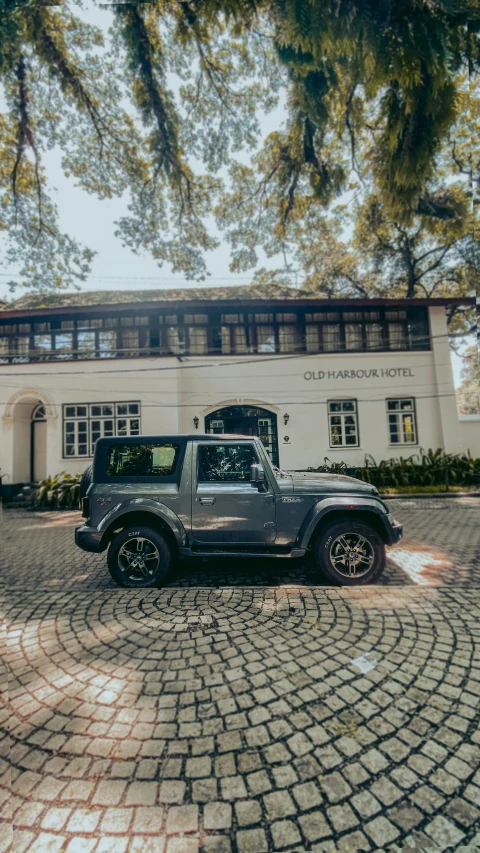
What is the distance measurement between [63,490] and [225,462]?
4.71 ft

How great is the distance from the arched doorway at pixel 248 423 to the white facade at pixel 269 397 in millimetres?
43

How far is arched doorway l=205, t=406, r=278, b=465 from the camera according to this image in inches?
111

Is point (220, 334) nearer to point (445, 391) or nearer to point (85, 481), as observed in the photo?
point (85, 481)

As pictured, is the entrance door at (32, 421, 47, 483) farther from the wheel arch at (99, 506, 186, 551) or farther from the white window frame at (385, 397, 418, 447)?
the white window frame at (385, 397, 418, 447)

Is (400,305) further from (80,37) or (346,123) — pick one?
(80,37)

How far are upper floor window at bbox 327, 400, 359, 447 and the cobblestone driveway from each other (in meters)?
1.23

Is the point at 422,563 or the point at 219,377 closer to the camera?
the point at 219,377

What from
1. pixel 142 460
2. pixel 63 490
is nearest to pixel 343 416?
pixel 142 460

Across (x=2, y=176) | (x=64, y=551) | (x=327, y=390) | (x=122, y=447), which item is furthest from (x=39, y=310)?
(x=327, y=390)

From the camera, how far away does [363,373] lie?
3004mm

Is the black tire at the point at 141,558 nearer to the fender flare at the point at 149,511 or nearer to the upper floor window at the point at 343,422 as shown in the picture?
the fender flare at the point at 149,511

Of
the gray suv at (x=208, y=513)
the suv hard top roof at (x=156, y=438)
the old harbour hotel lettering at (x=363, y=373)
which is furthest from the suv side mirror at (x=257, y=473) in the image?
the old harbour hotel lettering at (x=363, y=373)

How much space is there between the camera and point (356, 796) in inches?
48.0

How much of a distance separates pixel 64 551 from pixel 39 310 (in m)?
2.29
